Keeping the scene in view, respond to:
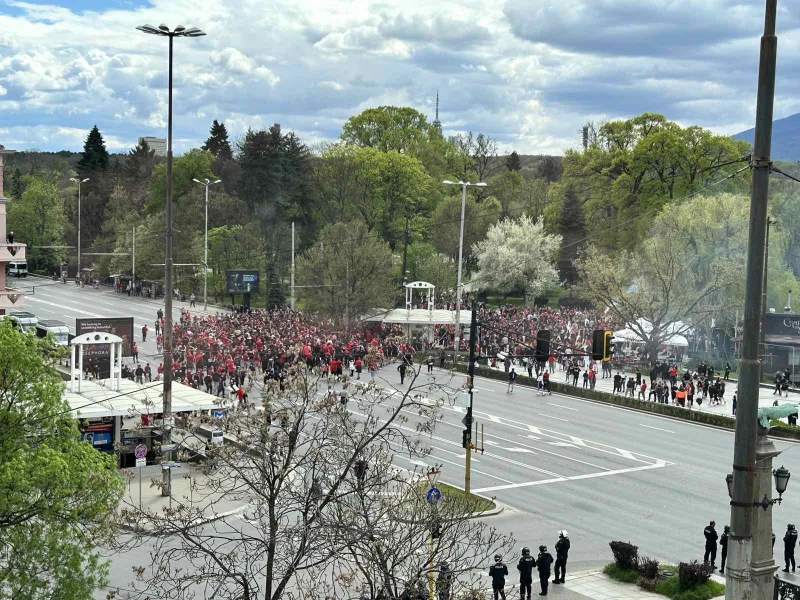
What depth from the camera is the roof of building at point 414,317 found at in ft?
198

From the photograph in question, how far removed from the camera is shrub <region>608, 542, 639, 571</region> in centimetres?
2392

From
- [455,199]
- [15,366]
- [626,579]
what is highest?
[455,199]

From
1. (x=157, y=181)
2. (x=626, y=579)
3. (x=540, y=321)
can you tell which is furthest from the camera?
(x=157, y=181)

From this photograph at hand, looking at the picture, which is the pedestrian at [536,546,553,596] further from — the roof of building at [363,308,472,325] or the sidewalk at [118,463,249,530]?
the roof of building at [363,308,472,325]

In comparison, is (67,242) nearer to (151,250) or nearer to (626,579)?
(151,250)

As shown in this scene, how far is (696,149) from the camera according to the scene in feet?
265

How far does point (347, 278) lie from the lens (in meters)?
62.8

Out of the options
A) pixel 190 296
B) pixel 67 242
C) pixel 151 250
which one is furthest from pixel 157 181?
pixel 190 296

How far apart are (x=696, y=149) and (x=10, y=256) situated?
53.5m

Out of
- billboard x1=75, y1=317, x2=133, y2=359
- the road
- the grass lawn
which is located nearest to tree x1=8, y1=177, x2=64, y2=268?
billboard x1=75, y1=317, x2=133, y2=359

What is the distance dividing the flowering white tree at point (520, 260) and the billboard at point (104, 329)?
38414 millimetres

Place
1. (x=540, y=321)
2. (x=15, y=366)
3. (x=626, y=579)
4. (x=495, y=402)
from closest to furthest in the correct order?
1. (x=15, y=366)
2. (x=626, y=579)
3. (x=495, y=402)
4. (x=540, y=321)

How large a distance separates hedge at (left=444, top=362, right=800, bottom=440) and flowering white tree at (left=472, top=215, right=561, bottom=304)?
30736 mm

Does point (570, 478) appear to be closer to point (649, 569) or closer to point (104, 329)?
point (649, 569)
